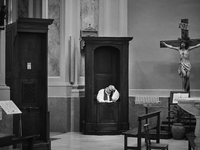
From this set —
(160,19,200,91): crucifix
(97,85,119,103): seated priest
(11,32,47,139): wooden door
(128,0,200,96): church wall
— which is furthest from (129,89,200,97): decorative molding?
(11,32,47,139): wooden door

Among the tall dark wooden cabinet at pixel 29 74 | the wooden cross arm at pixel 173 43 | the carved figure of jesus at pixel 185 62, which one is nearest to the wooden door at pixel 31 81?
the tall dark wooden cabinet at pixel 29 74

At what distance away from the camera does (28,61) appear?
965 cm

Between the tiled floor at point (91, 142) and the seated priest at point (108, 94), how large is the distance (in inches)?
43.7

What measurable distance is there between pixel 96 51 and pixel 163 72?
88.5 inches

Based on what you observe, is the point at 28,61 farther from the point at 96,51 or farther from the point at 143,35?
the point at 143,35

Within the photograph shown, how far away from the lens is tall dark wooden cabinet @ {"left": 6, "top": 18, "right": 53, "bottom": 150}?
9.38 m

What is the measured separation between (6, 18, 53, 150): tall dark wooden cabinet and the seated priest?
3.57 metres

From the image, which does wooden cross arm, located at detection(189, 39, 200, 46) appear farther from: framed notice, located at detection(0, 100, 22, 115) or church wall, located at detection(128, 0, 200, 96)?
framed notice, located at detection(0, 100, 22, 115)

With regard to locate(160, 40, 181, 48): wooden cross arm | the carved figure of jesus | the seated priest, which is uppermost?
locate(160, 40, 181, 48): wooden cross arm

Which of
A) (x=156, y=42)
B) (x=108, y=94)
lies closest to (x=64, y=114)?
(x=108, y=94)

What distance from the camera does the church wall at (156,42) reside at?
1394 cm

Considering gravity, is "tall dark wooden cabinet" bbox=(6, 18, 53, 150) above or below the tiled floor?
above

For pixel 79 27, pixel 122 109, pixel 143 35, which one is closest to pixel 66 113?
pixel 122 109

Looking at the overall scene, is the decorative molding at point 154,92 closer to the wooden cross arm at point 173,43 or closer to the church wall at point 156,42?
the church wall at point 156,42
